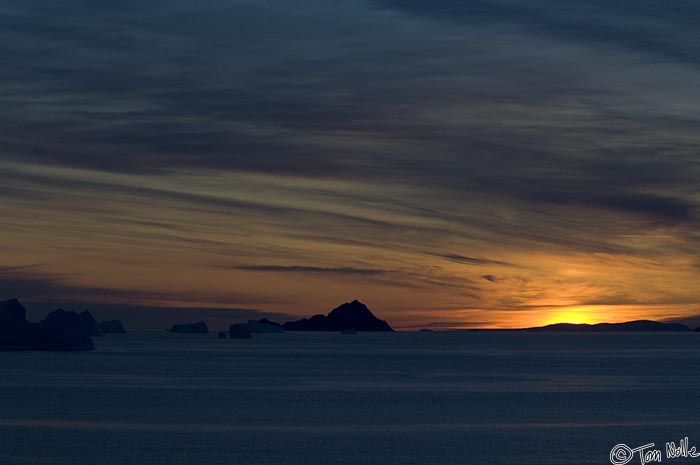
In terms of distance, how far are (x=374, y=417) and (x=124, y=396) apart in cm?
2538

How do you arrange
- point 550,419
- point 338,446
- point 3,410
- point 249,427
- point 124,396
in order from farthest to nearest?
point 124,396, point 3,410, point 550,419, point 249,427, point 338,446

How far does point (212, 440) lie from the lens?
176 feet

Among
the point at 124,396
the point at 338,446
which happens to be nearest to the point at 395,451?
the point at 338,446

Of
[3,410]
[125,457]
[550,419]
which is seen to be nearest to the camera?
[125,457]

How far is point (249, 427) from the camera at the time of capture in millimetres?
59969

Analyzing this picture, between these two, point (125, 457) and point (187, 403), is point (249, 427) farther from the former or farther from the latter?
point (187, 403)

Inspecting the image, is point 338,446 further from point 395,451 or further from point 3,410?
point 3,410

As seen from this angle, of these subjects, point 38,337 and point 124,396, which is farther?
point 38,337

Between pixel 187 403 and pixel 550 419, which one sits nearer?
pixel 550 419

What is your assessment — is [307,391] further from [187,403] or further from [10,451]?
[10,451]

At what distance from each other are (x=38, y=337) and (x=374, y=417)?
124486 mm

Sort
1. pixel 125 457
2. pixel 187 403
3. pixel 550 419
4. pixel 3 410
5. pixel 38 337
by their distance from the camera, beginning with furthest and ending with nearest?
pixel 38 337 → pixel 187 403 → pixel 3 410 → pixel 550 419 → pixel 125 457

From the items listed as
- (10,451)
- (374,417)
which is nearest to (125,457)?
(10,451)

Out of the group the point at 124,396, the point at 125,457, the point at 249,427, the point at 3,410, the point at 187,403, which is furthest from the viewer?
the point at 124,396
